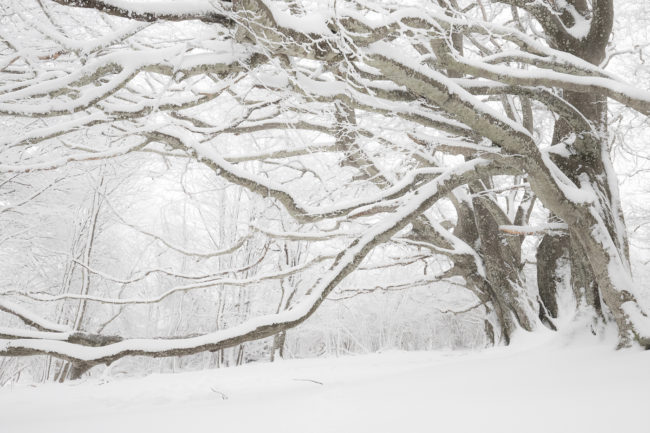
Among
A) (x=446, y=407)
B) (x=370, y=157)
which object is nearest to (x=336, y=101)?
(x=370, y=157)

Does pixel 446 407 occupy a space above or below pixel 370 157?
below

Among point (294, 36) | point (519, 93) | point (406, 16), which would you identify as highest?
point (519, 93)

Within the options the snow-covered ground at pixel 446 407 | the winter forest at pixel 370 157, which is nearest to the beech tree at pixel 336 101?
the winter forest at pixel 370 157

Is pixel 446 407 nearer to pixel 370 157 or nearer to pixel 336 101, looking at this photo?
pixel 336 101

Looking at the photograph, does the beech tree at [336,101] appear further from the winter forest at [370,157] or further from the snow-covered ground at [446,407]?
the snow-covered ground at [446,407]

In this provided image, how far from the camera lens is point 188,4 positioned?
1573mm

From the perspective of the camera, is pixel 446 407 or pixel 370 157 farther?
pixel 370 157

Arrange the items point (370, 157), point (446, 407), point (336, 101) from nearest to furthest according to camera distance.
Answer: point (446, 407), point (336, 101), point (370, 157)

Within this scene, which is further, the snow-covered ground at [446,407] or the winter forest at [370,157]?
the winter forest at [370,157]

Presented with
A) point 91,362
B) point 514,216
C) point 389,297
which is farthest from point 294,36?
point 389,297

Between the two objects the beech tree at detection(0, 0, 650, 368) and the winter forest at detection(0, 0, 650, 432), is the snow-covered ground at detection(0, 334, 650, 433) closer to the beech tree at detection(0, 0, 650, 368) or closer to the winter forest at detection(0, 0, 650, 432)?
the winter forest at detection(0, 0, 650, 432)

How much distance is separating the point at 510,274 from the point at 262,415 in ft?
12.6

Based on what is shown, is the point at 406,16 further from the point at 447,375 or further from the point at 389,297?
the point at 389,297

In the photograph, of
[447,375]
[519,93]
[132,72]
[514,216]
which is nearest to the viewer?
[132,72]
